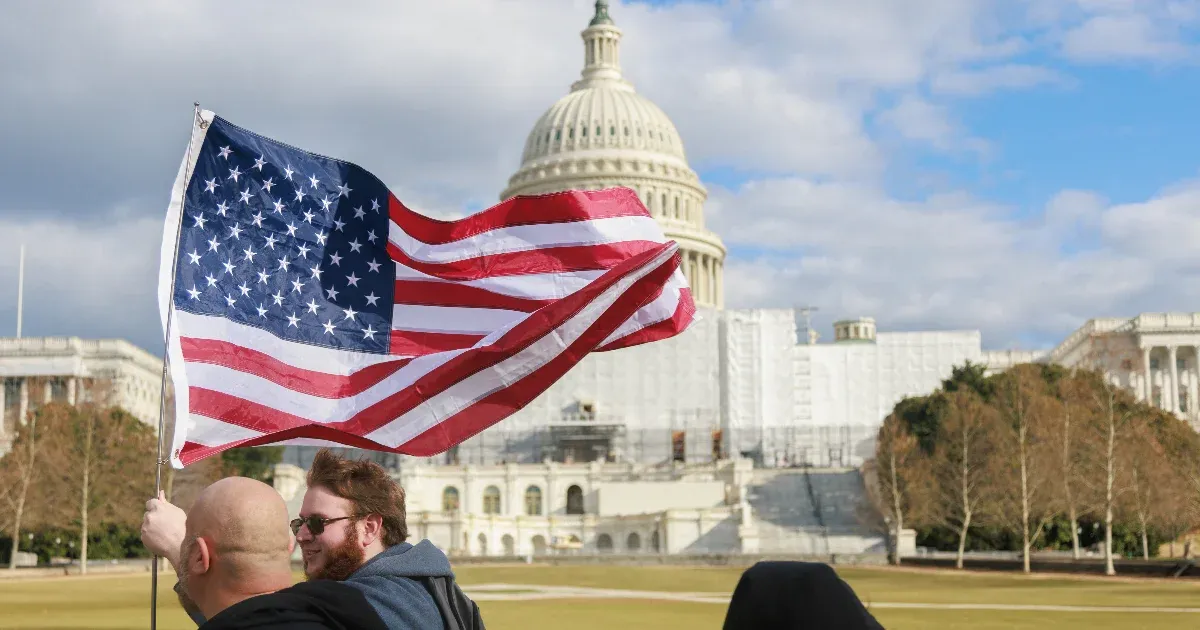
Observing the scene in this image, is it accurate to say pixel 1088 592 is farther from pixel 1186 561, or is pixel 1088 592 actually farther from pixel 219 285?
pixel 219 285

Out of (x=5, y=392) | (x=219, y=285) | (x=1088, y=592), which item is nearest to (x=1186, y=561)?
(x=1088, y=592)

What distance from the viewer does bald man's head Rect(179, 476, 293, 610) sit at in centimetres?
507

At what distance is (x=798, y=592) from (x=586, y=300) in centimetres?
746

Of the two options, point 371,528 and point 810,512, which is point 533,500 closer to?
point 810,512

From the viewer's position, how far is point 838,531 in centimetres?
9081

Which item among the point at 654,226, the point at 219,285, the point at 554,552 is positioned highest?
the point at 654,226

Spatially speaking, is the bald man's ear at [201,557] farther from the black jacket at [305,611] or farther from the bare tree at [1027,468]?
the bare tree at [1027,468]

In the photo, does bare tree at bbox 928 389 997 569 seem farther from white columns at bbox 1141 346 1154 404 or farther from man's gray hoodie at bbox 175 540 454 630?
man's gray hoodie at bbox 175 540 454 630

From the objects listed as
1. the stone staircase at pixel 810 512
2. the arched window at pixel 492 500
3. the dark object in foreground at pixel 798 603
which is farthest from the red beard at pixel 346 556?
the arched window at pixel 492 500

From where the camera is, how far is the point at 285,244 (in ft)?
36.5

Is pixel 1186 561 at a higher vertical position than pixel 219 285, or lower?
lower

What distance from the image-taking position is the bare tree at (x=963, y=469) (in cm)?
6954

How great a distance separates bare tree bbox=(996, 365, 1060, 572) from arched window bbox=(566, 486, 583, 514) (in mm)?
41959

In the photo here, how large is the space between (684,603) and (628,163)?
4531 inches
